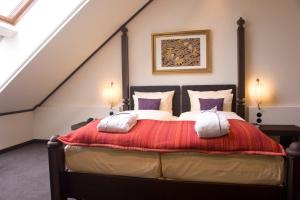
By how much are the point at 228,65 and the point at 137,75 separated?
143 cm

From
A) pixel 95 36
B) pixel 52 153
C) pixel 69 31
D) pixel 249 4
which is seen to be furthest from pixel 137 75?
pixel 52 153

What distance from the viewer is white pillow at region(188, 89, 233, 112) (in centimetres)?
337

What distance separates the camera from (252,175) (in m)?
1.59

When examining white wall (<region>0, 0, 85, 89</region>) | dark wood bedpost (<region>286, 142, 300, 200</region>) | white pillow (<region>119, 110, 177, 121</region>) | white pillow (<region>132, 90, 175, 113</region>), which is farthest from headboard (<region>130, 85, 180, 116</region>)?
dark wood bedpost (<region>286, 142, 300, 200</region>)

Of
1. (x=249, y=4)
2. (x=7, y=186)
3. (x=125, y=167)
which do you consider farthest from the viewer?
(x=249, y=4)

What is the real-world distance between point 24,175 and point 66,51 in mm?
1757

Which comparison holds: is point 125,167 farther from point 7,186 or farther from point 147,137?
point 7,186

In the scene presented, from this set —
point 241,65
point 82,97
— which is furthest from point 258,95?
point 82,97

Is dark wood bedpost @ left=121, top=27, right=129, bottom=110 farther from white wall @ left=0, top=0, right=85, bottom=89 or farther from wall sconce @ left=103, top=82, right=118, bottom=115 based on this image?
white wall @ left=0, top=0, right=85, bottom=89

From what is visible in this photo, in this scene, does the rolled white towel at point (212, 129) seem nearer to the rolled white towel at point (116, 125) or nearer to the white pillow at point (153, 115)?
the rolled white towel at point (116, 125)

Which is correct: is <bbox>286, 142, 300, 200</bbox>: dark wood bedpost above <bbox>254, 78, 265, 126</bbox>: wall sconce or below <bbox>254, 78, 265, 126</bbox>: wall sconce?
below

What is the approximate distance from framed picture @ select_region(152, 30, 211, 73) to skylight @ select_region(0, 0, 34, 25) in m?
1.82

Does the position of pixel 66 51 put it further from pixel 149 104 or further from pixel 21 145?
pixel 21 145

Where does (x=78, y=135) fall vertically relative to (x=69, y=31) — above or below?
below
